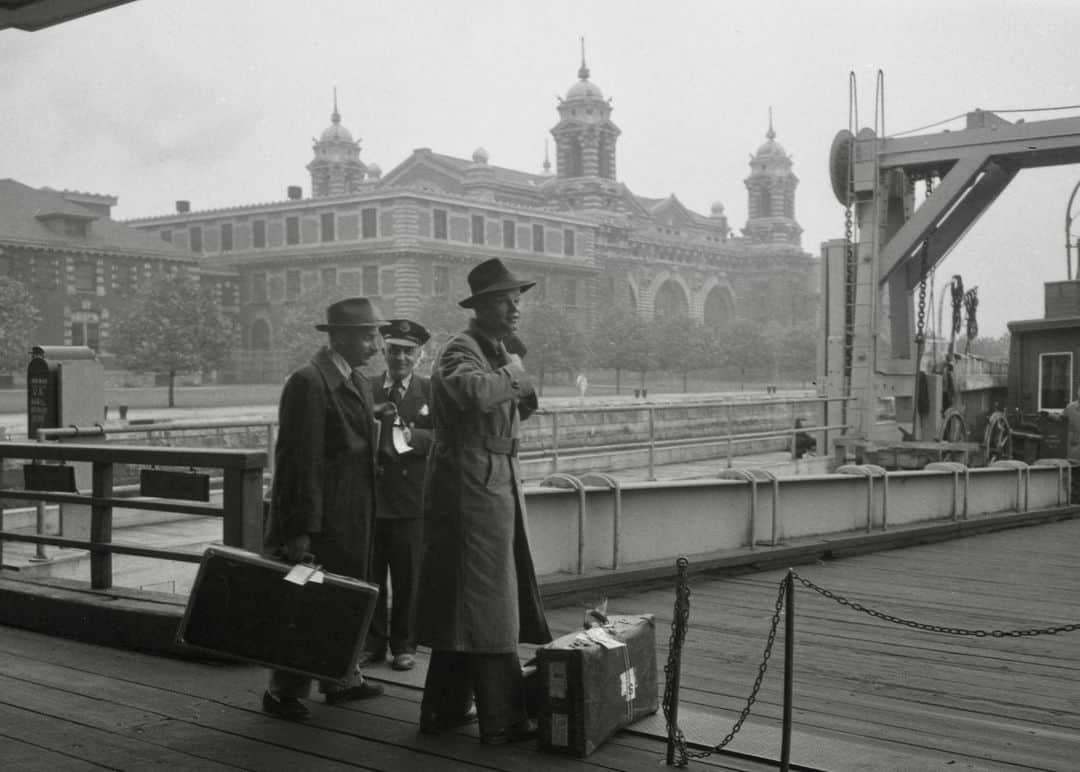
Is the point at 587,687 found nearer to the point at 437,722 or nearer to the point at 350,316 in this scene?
the point at 437,722

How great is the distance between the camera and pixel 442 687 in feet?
14.1

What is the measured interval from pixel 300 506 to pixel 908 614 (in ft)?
14.1

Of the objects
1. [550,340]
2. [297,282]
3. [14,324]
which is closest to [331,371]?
[14,324]

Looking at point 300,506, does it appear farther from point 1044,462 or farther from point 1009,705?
point 1044,462

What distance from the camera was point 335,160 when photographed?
3236 inches

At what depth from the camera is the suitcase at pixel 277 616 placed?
4301mm

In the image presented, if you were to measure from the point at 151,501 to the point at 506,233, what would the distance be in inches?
2103

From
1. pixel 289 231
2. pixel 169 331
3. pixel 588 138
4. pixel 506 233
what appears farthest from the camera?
pixel 588 138

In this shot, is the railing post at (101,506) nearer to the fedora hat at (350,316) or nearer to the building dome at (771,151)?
the fedora hat at (350,316)

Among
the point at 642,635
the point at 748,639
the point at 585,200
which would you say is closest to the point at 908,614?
the point at 748,639

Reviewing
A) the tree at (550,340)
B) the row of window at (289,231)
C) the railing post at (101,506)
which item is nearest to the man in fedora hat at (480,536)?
the railing post at (101,506)

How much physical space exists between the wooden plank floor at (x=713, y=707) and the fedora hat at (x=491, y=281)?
1616mm

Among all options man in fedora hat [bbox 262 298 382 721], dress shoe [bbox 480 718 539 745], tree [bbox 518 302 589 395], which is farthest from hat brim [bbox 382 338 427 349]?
tree [bbox 518 302 589 395]

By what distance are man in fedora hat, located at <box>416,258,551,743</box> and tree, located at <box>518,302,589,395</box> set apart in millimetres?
44295
